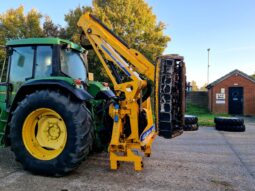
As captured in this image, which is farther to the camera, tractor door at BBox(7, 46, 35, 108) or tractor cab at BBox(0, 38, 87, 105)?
tractor door at BBox(7, 46, 35, 108)

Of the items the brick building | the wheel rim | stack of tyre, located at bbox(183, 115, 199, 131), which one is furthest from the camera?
the brick building

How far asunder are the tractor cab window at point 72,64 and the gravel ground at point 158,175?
1794 mm

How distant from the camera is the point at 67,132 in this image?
15.0ft

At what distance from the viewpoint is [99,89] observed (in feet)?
18.9

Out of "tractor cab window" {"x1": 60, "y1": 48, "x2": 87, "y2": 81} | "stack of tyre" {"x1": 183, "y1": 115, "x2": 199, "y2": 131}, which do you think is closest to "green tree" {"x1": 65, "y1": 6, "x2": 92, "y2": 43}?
"stack of tyre" {"x1": 183, "y1": 115, "x2": 199, "y2": 131}

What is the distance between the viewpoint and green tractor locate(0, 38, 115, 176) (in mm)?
4562

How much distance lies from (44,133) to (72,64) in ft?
4.94

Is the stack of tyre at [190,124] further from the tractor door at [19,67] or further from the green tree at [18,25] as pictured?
the green tree at [18,25]

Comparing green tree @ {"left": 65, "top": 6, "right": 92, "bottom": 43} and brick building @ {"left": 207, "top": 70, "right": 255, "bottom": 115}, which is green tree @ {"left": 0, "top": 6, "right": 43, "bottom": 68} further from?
brick building @ {"left": 207, "top": 70, "right": 255, "bottom": 115}

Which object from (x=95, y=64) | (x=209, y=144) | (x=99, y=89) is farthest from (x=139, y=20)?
(x=99, y=89)

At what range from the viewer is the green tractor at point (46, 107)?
456 cm

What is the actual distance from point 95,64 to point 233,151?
54.0 ft

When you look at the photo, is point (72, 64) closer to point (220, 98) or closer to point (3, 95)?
point (3, 95)

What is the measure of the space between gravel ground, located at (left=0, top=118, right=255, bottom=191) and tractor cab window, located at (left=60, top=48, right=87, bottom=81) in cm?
179
